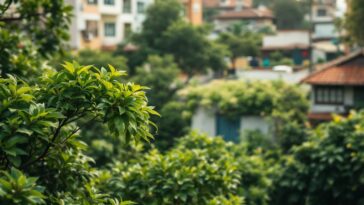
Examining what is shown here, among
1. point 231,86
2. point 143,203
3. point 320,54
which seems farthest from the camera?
point 320,54

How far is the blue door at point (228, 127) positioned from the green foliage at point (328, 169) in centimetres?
1069

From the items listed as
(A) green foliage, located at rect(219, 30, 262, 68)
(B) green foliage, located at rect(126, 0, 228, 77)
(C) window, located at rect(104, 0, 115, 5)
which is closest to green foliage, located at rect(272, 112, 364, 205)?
(B) green foliage, located at rect(126, 0, 228, 77)

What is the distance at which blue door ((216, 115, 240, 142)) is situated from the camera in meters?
29.5

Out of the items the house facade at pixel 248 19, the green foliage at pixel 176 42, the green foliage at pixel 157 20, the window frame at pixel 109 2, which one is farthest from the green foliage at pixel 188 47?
the house facade at pixel 248 19

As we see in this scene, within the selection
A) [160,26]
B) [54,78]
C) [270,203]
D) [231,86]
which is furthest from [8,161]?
[160,26]

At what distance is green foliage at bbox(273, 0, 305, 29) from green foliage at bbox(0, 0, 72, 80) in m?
53.3

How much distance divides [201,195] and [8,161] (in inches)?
195

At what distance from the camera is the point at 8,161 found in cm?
612

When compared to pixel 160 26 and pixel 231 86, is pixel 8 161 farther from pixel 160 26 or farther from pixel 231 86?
pixel 160 26

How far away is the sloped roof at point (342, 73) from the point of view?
96.8ft

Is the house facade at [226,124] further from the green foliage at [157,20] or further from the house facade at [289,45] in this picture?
the house facade at [289,45]

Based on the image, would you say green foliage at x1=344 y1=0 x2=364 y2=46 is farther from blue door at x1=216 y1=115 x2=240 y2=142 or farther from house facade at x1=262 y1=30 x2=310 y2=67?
house facade at x1=262 y1=30 x2=310 y2=67

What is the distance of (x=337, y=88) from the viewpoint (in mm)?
30297

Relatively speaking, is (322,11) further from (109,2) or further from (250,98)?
(250,98)
